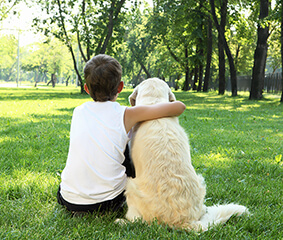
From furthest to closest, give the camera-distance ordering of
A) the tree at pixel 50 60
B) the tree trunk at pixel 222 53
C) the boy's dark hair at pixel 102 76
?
1. the tree at pixel 50 60
2. the tree trunk at pixel 222 53
3. the boy's dark hair at pixel 102 76

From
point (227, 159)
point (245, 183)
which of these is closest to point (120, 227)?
point (245, 183)

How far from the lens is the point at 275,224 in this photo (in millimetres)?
3094

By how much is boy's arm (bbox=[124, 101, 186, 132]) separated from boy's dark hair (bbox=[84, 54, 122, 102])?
32 cm

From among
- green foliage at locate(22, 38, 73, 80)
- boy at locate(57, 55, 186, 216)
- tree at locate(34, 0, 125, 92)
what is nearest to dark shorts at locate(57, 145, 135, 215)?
boy at locate(57, 55, 186, 216)

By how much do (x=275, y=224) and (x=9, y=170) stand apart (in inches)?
143

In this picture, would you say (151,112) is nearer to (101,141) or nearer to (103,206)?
(101,141)

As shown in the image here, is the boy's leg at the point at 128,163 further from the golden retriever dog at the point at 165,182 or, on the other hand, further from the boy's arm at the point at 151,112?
the boy's arm at the point at 151,112

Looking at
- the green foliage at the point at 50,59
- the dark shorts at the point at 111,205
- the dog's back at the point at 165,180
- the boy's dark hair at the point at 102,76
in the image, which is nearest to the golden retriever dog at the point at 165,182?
the dog's back at the point at 165,180

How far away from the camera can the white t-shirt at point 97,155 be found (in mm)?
2967

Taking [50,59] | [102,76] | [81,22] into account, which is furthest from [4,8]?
[50,59]

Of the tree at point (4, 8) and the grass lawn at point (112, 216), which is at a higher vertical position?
the tree at point (4, 8)

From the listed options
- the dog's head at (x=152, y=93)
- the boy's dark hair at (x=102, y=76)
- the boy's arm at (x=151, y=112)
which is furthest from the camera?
the dog's head at (x=152, y=93)

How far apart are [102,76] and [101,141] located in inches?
25.0

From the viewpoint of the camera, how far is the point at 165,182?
2.71m
